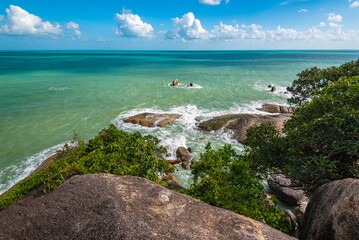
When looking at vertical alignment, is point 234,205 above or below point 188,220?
below

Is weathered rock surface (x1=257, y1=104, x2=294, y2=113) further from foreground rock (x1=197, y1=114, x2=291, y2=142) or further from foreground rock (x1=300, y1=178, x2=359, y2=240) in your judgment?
foreground rock (x1=300, y1=178, x2=359, y2=240)

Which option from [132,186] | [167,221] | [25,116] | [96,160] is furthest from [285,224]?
[25,116]

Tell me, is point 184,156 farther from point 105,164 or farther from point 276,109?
point 276,109

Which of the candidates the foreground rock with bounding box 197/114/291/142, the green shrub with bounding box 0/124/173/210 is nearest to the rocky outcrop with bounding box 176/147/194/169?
the foreground rock with bounding box 197/114/291/142

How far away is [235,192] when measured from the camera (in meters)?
7.67

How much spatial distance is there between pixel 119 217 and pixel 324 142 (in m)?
8.51

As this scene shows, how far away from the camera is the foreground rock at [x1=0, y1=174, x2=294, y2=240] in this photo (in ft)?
16.1

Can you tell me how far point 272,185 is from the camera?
45.2 feet

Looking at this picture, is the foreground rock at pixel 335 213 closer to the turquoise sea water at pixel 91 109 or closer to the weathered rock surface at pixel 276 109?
the turquoise sea water at pixel 91 109

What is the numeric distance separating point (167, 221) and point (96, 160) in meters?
4.82

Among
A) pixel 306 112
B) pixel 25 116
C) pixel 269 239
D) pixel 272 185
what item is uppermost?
pixel 306 112

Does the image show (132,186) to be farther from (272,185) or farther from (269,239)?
(272,185)

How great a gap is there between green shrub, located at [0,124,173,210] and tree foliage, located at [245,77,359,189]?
575 cm

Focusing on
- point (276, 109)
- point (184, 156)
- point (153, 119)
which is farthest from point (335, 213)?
point (276, 109)
